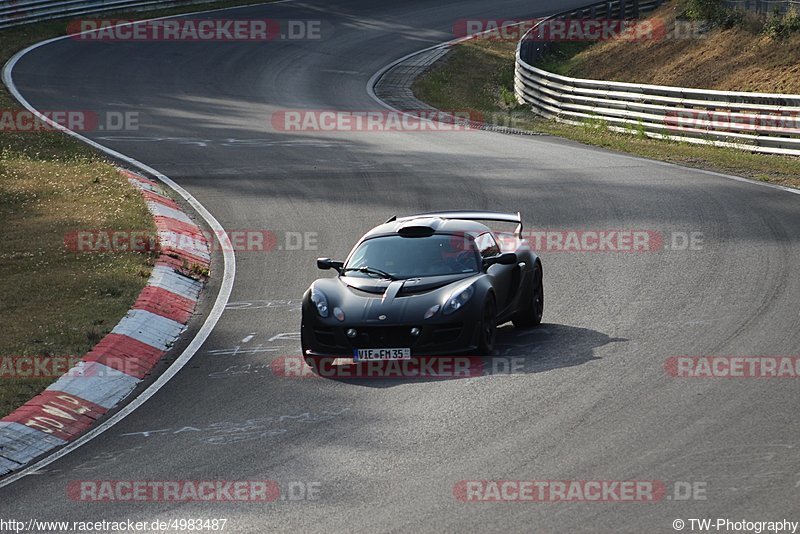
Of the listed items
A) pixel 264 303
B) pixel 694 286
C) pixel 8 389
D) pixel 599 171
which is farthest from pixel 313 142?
pixel 8 389

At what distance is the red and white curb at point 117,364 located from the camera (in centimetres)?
992

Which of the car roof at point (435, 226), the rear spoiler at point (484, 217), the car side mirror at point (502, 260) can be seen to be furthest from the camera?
the rear spoiler at point (484, 217)

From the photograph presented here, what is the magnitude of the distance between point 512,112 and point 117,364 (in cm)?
2177

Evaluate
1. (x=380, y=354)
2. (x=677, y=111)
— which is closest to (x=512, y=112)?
(x=677, y=111)

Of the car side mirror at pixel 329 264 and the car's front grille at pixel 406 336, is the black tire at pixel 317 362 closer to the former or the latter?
the car's front grille at pixel 406 336

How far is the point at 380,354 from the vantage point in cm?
1093

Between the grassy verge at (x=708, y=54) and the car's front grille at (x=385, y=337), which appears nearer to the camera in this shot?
the car's front grille at (x=385, y=337)

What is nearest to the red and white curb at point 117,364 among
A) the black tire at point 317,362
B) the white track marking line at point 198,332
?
the white track marking line at point 198,332

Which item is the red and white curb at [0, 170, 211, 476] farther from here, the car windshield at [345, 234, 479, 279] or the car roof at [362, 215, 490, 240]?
the car roof at [362, 215, 490, 240]

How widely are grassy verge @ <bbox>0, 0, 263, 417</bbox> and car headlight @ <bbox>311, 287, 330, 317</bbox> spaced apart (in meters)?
2.52

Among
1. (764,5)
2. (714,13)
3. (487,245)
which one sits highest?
(764,5)

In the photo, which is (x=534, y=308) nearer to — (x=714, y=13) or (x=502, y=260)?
(x=502, y=260)

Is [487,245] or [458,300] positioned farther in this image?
[487,245]

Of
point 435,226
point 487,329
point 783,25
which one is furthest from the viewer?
point 783,25
